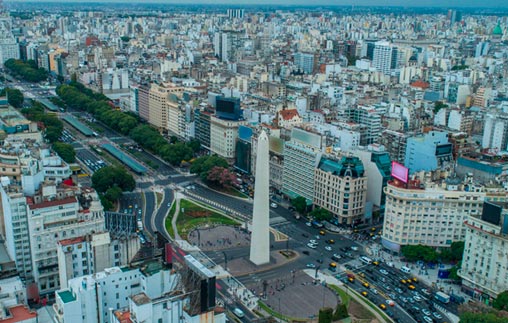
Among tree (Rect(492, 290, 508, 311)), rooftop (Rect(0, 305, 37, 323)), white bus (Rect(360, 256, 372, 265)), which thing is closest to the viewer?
rooftop (Rect(0, 305, 37, 323))

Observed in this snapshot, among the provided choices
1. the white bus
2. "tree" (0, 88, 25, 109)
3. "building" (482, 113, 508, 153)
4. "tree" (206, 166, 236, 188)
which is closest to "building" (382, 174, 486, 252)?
the white bus

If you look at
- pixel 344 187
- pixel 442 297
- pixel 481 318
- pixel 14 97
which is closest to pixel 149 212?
pixel 344 187

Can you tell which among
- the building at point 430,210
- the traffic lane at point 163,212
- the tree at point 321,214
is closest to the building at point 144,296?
the traffic lane at point 163,212

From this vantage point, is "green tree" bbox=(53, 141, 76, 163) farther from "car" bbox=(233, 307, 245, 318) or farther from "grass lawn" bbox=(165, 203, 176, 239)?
"car" bbox=(233, 307, 245, 318)

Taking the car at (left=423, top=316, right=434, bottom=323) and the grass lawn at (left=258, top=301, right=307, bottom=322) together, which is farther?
the car at (left=423, top=316, right=434, bottom=323)

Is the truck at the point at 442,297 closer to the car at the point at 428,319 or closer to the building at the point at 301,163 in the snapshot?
the car at the point at 428,319
